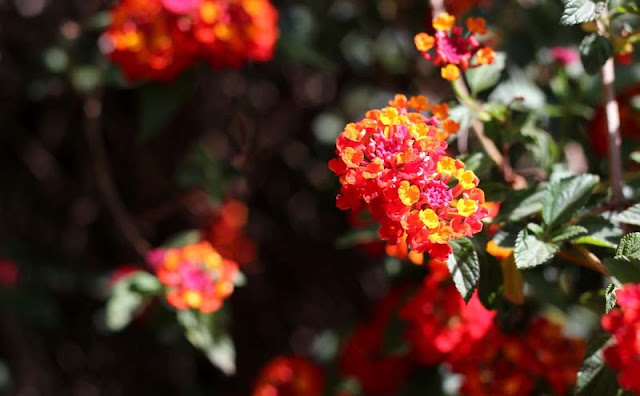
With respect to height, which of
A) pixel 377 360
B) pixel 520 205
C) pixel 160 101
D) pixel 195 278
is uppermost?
pixel 520 205

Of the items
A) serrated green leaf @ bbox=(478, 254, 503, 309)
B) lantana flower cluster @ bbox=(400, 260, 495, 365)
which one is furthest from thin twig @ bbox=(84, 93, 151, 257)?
serrated green leaf @ bbox=(478, 254, 503, 309)

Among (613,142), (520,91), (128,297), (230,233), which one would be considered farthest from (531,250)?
(230,233)

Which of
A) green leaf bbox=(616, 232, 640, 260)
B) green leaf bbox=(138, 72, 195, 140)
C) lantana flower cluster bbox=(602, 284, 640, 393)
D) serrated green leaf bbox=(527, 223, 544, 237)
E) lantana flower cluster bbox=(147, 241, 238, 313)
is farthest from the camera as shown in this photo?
green leaf bbox=(138, 72, 195, 140)

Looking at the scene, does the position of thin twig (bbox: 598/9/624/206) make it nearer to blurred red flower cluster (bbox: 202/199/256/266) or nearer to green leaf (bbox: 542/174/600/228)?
green leaf (bbox: 542/174/600/228)

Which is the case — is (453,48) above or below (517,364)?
above

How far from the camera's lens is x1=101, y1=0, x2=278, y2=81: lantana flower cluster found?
4.78ft

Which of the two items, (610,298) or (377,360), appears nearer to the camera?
(610,298)

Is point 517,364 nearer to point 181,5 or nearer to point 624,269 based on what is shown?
point 624,269

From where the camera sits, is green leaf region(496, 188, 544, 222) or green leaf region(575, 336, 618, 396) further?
green leaf region(496, 188, 544, 222)

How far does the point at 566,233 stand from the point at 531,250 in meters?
0.06

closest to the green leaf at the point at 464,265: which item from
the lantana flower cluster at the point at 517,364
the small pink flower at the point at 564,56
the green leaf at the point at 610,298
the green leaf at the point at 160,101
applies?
the green leaf at the point at 610,298

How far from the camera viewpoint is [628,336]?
78cm

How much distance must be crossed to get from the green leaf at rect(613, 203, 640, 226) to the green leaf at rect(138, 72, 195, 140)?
3.12ft

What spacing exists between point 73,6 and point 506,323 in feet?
4.97
